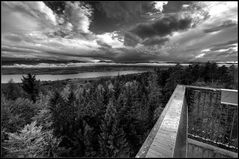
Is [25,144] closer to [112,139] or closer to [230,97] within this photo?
[112,139]

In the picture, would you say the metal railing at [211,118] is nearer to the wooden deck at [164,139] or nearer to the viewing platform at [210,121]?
the viewing platform at [210,121]

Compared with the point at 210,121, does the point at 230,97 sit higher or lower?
higher

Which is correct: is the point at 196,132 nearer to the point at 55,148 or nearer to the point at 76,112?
the point at 55,148

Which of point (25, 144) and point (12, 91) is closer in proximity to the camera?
point (25, 144)

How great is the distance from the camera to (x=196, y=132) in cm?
429

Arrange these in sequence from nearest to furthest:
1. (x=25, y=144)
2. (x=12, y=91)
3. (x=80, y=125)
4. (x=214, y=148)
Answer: (x=214, y=148) < (x=25, y=144) < (x=80, y=125) < (x=12, y=91)

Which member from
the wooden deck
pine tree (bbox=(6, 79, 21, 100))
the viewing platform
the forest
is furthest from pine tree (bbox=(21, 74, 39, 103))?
the wooden deck

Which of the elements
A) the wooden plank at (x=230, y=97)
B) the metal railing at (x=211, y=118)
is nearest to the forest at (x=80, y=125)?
the metal railing at (x=211, y=118)

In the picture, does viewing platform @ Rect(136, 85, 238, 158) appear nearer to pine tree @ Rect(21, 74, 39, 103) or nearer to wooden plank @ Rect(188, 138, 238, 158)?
wooden plank @ Rect(188, 138, 238, 158)

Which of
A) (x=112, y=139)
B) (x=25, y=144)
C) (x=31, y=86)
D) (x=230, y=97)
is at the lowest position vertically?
(x=112, y=139)

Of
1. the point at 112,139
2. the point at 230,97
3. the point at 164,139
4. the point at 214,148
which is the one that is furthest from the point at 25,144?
the point at 230,97

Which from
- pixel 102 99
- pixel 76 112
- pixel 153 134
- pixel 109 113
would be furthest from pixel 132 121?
pixel 153 134

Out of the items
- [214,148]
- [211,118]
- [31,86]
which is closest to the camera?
[214,148]

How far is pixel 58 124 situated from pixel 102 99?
26.9 feet
